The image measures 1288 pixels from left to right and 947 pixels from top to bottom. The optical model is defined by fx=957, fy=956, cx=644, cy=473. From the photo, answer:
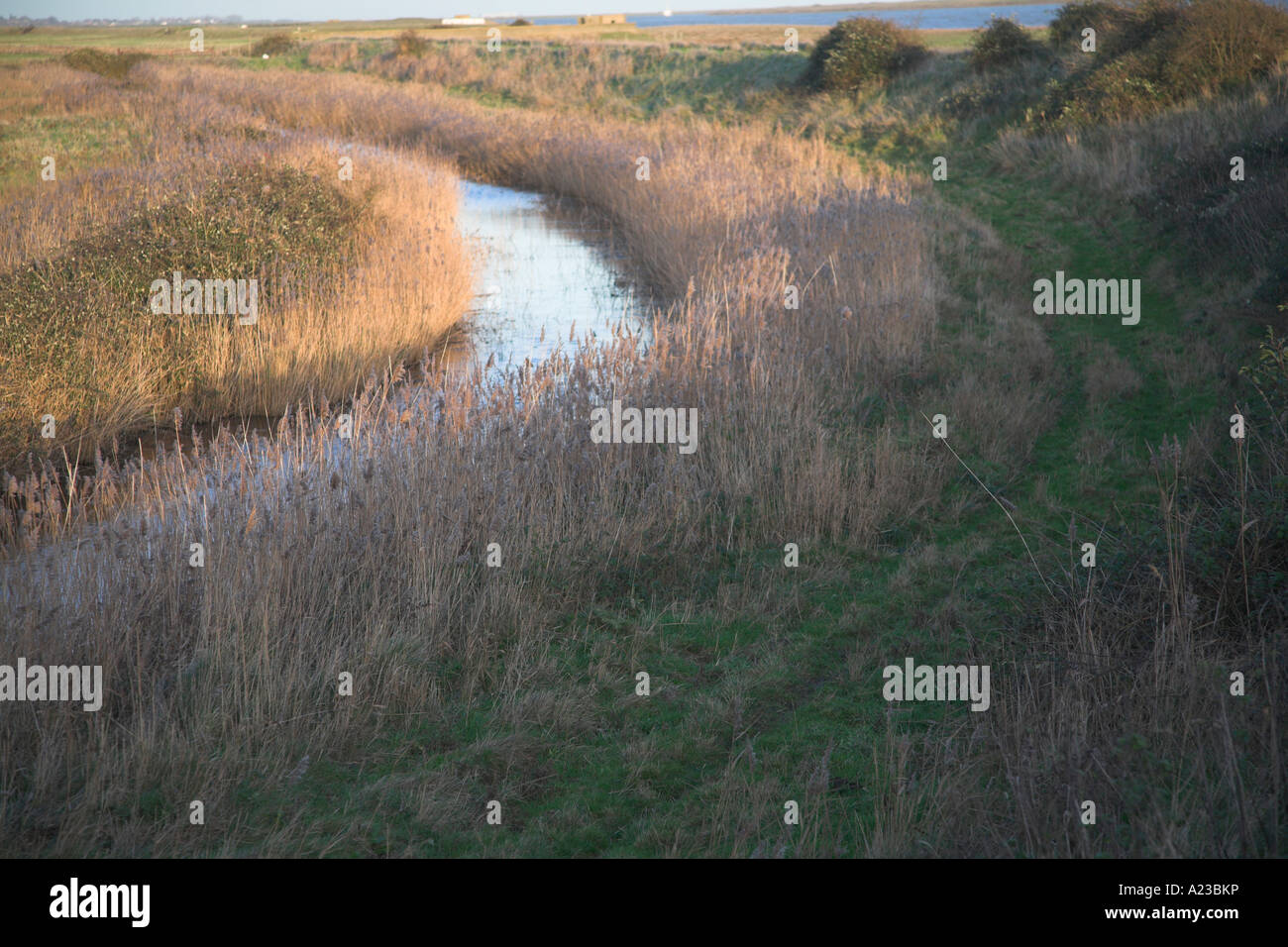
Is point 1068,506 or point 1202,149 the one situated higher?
point 1202,149

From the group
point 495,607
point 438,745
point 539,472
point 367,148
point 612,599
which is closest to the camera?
point 438,745

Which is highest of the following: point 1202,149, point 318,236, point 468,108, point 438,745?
point 468,108

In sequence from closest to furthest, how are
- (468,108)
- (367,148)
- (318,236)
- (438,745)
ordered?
(438,745) → (318,236) → (367,148) → (468,108)

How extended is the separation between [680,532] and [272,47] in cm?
5032

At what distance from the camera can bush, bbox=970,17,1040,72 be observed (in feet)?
70.3

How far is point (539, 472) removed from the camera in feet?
19.0

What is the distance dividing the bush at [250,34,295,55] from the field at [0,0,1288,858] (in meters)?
38.6

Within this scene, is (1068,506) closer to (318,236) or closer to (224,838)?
(224,838)

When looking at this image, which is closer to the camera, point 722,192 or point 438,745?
point 438,745

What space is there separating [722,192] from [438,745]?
9722 millimetres

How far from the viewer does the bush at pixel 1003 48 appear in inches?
844

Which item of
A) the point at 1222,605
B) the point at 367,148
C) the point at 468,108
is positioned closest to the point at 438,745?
the point at 1222,605
